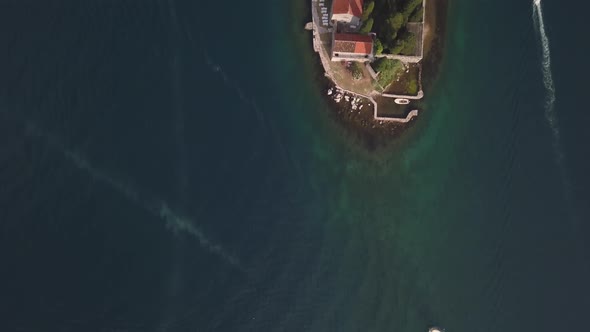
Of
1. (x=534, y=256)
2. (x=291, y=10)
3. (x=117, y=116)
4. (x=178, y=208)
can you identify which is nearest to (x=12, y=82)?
(x=117, y=116)

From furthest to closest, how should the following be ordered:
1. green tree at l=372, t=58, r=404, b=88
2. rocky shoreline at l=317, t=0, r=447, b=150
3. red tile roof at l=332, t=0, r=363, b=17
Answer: rocky shoreline at l=317, t=0, r=447, b=150, green tree at l=372, t=58, r=404, b=88, red tile roof at l=332, t=0, r=363, b=17

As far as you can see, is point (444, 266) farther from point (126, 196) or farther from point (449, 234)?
point (126, 196)

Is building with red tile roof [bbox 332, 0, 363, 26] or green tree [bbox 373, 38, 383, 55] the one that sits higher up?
building with red tile roof [bbox 332, 0, 363, 26]

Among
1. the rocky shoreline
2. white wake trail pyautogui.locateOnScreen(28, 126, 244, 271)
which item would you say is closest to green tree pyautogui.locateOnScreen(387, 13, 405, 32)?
the rocky shoreline

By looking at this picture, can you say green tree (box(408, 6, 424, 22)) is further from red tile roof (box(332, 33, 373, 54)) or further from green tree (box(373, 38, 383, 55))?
red tile roof (box(332, 33, 373, 54))

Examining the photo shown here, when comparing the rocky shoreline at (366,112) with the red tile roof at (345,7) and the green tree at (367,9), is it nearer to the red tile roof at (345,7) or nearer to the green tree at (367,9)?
the red tile roof at (345,7)

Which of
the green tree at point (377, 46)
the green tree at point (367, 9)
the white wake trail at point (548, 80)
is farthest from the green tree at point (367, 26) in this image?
the white wake trail at point (548, 80)
